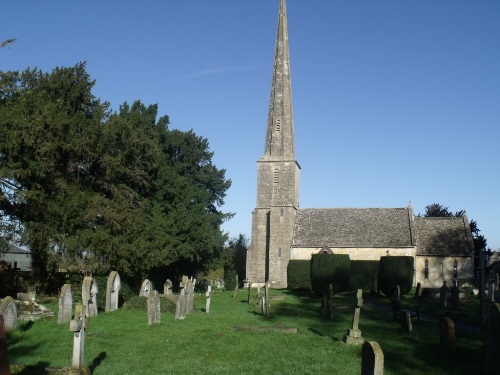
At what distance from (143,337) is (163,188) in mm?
25112

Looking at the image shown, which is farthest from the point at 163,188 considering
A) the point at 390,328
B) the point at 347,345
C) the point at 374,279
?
the point at 347,345

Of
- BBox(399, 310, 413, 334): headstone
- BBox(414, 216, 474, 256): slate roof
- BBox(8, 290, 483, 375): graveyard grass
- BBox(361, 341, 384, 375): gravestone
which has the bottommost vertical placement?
BBox(8, 290, 483, 375): graveyard grass

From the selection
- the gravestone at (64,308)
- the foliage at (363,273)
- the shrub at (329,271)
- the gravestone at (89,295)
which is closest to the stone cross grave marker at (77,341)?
the gravestone at (64,308)

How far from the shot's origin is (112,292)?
2177 cm

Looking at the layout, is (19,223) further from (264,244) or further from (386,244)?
(386,244)

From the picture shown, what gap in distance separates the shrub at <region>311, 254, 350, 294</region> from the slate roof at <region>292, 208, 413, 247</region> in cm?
1188

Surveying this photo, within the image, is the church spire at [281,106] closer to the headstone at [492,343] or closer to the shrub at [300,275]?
the shrub at [300,275]

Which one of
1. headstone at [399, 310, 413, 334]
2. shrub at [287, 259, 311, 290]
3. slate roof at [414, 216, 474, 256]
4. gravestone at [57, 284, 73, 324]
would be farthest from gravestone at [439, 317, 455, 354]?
slate roof at [414, 216, 474, 256]

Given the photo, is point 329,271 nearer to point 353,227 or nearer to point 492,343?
point 353,227

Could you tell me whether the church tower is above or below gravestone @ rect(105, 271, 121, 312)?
above

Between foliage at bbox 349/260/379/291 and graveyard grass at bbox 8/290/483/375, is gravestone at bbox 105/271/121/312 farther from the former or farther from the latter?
foliage at bbox 349/260/379/291

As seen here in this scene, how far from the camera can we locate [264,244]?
49188 millimetres

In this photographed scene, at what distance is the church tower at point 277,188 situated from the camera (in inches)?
1871

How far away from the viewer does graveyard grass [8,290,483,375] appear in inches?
405
